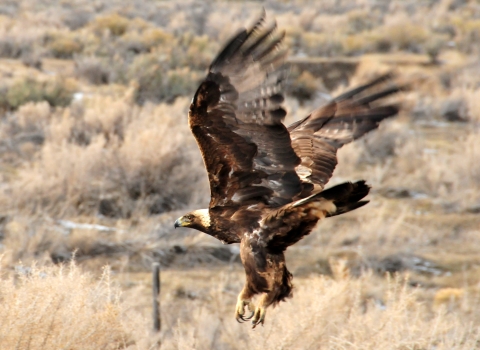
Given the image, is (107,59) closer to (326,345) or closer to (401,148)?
(401,148)

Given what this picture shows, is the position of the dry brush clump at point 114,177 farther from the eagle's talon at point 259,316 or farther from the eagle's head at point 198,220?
the eagle's talon at point 259,316

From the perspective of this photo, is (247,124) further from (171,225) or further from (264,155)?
(171,225)

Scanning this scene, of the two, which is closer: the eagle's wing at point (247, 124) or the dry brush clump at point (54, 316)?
the eagle's wing at point (247, 124)

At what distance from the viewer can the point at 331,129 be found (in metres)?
4.90

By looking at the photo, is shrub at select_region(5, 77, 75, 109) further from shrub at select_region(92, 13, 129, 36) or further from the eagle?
shrub at select_region(92, 13, 129, 36)

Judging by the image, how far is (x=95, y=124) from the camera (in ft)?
35.2

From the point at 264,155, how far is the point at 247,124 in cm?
33

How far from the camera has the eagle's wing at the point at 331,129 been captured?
473 centimetres

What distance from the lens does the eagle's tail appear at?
140 inches

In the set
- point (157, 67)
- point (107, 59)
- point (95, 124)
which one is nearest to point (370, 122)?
point (95, 124)

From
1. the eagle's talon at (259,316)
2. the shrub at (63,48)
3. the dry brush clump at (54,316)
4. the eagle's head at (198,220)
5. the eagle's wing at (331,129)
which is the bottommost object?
the dry brush clump at (54,316)

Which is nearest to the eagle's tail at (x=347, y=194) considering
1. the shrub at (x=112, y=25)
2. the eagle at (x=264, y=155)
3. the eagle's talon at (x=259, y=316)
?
the eagle at (x=264, y=155)

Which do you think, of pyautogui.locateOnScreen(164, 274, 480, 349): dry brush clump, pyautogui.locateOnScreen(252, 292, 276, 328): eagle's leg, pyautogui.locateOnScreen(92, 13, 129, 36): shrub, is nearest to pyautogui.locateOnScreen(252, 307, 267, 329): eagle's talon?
pyautogui.locateOnScreen(252, 292, 276, 328): eagle's leg

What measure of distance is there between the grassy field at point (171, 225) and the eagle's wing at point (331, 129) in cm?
33
